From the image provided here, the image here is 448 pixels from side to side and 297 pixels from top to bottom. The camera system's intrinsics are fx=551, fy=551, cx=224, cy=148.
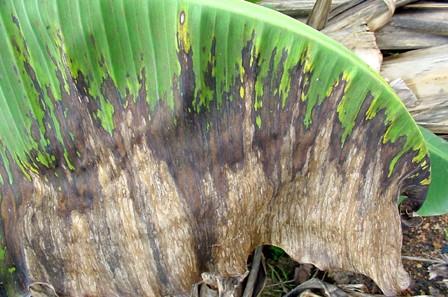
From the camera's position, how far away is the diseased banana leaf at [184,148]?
80 centimetres

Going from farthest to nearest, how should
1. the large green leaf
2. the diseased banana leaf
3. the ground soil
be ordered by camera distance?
the ground soil < the large green leaf < the diseased banana leaf

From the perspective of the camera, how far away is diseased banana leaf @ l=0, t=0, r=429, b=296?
0.80 metres

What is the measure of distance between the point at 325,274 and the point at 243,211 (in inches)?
22.3

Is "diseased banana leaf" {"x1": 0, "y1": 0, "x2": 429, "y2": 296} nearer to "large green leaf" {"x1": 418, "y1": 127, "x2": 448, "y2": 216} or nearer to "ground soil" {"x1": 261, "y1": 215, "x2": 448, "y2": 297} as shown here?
"large green leaf" {"x1": 418, "y1": 127, "x2": 448, "y2": 216}

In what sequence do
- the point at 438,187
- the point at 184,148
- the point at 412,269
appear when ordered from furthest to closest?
the point at 412,269, the point at 438,187, the point at 184,148

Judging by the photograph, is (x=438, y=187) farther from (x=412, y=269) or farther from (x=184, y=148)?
(x=184, y=148)

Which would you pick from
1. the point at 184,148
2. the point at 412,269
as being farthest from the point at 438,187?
the point at 184,148

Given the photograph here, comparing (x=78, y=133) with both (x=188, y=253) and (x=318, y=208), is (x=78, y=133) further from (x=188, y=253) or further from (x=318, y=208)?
(x=318, y=208)

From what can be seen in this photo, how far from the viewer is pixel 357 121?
0.92 m

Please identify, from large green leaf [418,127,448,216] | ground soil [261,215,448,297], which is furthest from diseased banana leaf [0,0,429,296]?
ground soil [261,215,448,297]

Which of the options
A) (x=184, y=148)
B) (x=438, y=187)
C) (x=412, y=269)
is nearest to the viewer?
(x=184, y=148)

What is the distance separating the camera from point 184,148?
2.98 feet

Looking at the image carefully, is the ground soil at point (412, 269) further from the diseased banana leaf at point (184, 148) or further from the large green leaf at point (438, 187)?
the diseased banana leaf at point (184, 148)

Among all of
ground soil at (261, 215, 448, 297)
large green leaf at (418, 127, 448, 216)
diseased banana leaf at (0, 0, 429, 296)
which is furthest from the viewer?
ground soil at (261, 215, 448, 297)
